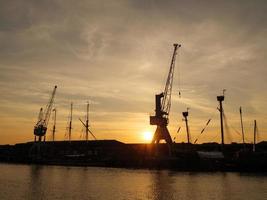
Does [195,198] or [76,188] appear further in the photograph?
[76,188]

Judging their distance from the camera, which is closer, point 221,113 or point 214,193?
point 214,193

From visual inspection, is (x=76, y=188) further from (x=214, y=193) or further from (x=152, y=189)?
(x=214, y=193)

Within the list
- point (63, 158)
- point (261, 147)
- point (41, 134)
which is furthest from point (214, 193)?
point (41, 134)

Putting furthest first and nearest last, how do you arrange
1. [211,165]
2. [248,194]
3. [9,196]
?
[211,165], [248,194], [9,196]

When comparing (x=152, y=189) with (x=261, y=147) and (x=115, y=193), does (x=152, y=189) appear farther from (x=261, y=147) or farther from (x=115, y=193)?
(x=261, y=147)

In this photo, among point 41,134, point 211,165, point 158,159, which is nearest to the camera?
point 211,165

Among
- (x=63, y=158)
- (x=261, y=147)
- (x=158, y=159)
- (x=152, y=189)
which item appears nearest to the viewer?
(x=152, y=189)

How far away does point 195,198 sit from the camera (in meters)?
53.0

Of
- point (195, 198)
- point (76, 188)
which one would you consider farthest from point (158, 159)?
point (195, 198)

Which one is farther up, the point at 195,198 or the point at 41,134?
the point at 41,134

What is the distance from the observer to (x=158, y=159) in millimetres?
Result: 128000

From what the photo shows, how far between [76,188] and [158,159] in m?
66.5

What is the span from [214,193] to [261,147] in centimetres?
10931

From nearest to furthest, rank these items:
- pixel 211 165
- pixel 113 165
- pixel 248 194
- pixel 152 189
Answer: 1. pixel 248 194
2. pixel 152 189
3. pixel 211 165
4. pixel 113 165
